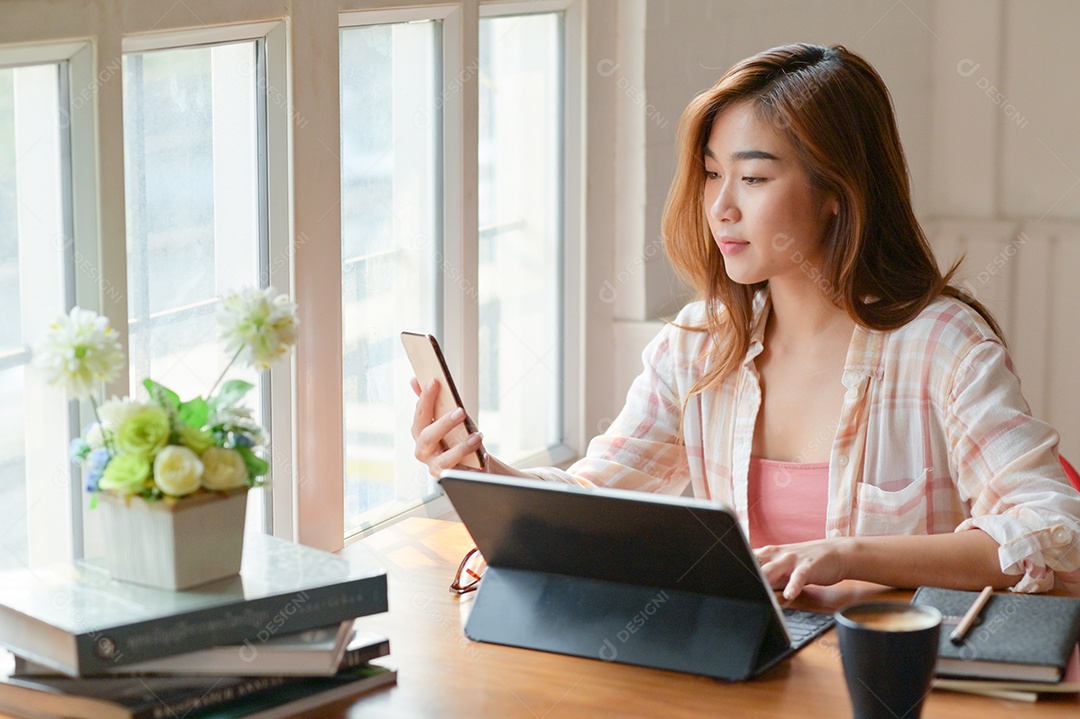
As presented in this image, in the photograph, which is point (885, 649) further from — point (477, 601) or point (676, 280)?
point (676, 280)

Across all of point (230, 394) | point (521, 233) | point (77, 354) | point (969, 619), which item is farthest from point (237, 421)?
point (521, 233)

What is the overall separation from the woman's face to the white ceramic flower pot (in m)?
0.87

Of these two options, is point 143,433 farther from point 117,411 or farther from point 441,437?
point 441,437

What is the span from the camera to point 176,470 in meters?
1.16

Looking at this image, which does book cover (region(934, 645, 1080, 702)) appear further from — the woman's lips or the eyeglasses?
the woman's lips

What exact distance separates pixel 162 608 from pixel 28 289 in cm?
51

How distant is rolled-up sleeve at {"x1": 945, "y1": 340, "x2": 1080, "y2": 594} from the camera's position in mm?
1487

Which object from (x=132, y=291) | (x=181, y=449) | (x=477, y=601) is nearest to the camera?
(x=181, y=449)

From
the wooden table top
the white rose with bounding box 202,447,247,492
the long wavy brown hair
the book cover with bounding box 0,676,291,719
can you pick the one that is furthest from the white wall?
the book cover with bounding box 0,676,291,719

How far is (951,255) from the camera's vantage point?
354cm

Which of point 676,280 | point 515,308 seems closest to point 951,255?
point 676,280

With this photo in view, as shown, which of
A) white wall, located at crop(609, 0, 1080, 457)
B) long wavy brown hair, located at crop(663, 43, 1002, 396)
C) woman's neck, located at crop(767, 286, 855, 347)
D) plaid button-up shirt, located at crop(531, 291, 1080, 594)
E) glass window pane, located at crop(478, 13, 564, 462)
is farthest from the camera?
white wall, located at crop(609, 0, 1080, 457)

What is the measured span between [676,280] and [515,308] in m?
0.42

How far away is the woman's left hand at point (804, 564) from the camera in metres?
1.44
